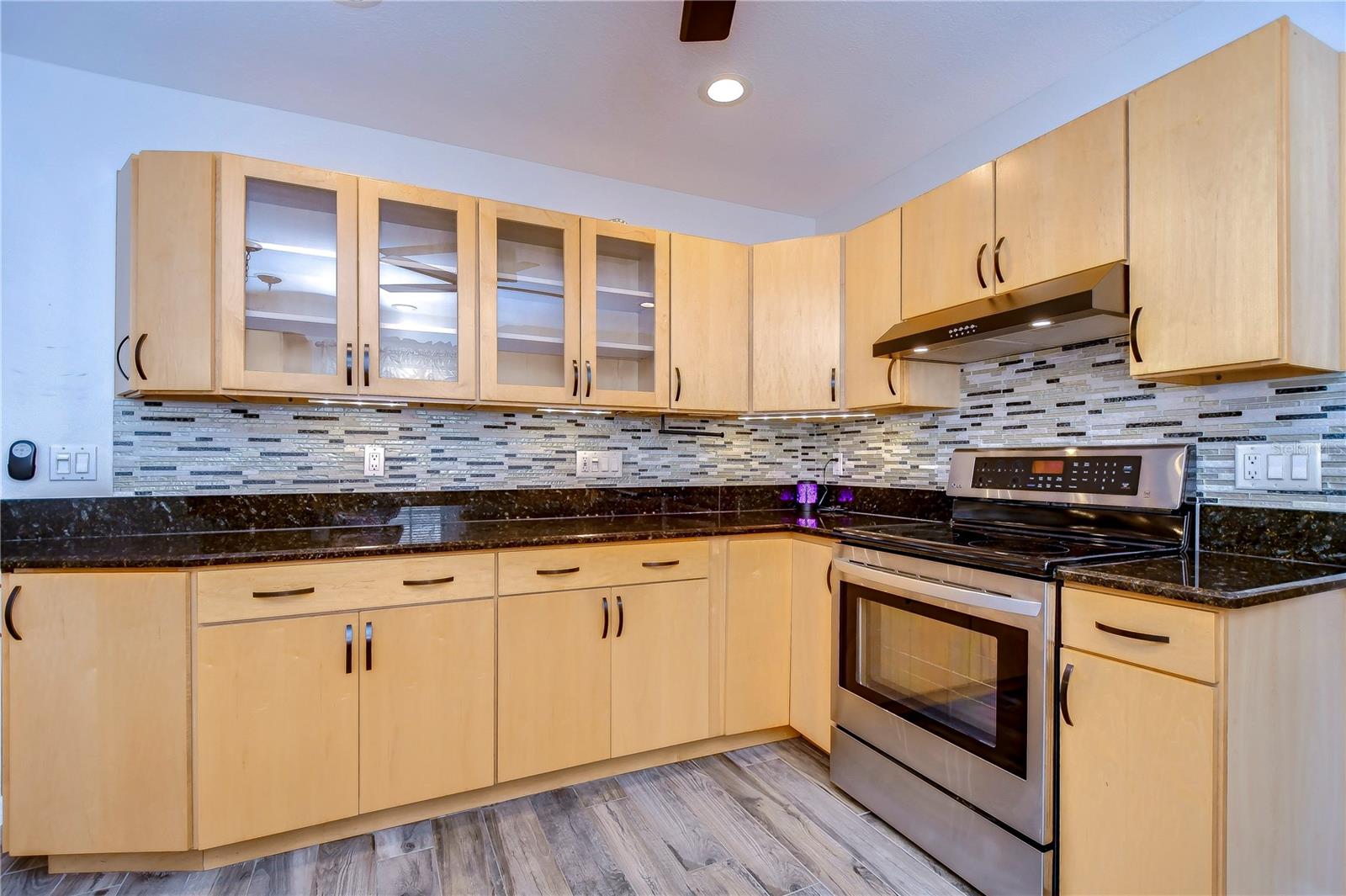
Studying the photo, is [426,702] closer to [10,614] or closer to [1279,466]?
[10,614]

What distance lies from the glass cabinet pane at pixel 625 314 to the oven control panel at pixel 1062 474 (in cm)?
134

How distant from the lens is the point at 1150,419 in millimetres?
1863

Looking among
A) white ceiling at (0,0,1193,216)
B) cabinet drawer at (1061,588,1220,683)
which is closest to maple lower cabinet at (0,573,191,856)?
white ceiling at (0,0,1193,216)

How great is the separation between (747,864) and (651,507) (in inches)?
57.2

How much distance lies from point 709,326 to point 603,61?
3.55 feet

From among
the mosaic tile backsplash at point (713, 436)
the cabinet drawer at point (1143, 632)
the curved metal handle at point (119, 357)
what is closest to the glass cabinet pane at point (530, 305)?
the mosaic tile backsplash at point (713, 436)

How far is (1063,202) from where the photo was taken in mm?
1807

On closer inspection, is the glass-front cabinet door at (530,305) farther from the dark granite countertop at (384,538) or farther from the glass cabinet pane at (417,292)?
the dark granite countertop at (384,538)

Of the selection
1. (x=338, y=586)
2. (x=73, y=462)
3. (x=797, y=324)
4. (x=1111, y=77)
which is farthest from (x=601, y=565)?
(x=1111, y=77)

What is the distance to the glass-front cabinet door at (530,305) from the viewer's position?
7.57ft

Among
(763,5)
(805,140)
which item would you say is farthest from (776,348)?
(763,5)

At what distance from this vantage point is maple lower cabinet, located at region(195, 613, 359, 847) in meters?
1.72

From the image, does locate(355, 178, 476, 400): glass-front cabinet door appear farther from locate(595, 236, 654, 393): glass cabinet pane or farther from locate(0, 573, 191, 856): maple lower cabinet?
locate(0, 573, 191, 856): maple lower cabinet

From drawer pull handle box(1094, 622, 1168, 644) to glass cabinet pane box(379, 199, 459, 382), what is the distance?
206cm
